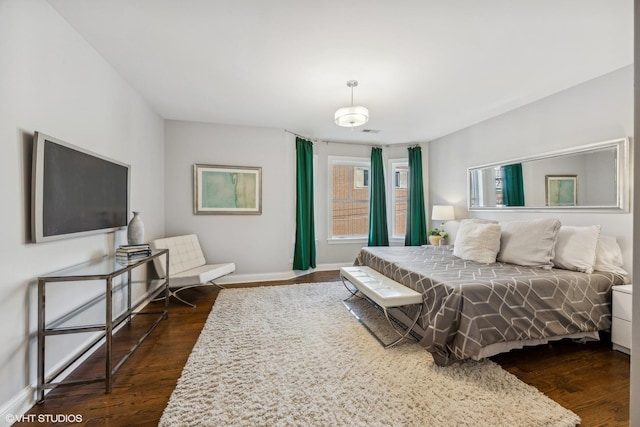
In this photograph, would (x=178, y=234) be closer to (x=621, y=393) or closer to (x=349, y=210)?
(x=349, y=210)

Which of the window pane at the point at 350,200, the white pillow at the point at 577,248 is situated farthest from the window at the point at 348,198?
the white pillow at the point at 577,248

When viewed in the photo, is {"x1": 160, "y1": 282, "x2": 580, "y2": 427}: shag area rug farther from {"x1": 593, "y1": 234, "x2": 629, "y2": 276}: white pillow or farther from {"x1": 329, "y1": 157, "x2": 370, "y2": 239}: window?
{"x1": 329, "y1": 157, "x2": 370, "y2": 239}: window

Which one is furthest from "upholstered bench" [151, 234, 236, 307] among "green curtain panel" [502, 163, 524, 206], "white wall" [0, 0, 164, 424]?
"green curtain panel" [502, 163, 524, 206]

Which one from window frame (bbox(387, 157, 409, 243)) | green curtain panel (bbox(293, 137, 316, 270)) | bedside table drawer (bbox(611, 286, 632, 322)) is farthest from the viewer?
window frame (bbox(387, 157, 409, 243))

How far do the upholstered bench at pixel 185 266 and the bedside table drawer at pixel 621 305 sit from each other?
3.99 meters

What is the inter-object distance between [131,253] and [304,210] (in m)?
2.72

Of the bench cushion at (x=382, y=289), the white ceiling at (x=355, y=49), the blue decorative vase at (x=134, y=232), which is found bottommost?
the bench cushion at (x=382, y=289)

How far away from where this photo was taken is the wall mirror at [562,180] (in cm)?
253

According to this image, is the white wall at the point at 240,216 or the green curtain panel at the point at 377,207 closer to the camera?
the white wall at the point at 240,216

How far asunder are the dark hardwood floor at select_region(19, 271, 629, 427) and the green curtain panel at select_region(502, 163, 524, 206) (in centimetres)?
178

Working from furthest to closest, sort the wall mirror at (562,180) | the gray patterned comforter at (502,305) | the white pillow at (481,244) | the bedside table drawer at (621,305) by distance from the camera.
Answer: the white pillow at (481,244)
the wall mirror at (562,180)
the bedside table drawer at (621,305)
the gray patterned comforter at (502,305)

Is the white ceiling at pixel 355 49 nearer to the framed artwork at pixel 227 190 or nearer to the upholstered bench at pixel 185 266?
the framed artwork at pixel 227 190

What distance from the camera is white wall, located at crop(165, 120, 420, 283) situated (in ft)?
13.2

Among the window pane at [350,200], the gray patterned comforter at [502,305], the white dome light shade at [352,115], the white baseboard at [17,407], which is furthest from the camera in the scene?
the window pane at [350,200]
